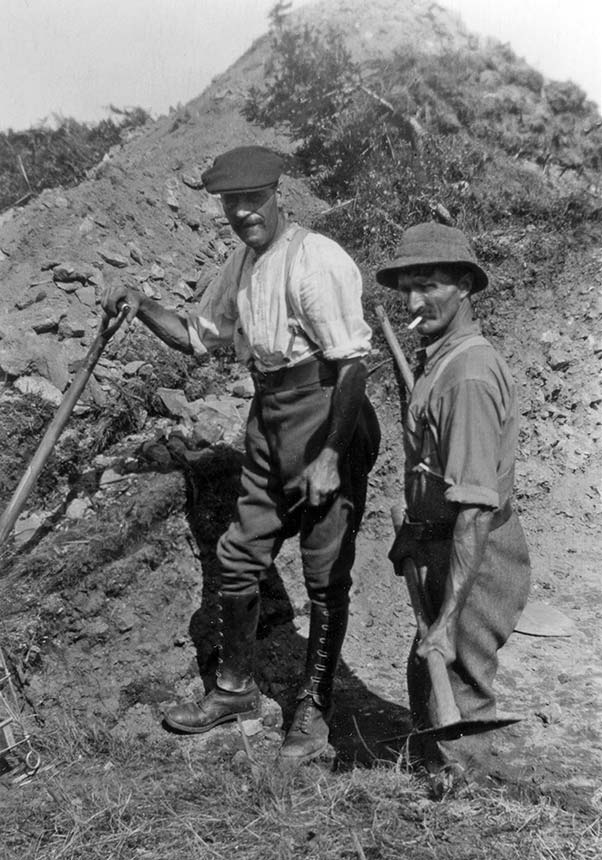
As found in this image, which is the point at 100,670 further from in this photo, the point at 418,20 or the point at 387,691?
the point at 418,20

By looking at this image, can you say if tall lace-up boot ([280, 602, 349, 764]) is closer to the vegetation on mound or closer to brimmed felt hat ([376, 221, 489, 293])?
brimmed felt hat ([376, 221, 489, 293])

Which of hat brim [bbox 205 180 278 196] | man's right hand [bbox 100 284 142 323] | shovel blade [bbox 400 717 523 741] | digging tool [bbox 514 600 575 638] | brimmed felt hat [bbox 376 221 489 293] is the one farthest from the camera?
digging tool [bbox 514 600 575 638]

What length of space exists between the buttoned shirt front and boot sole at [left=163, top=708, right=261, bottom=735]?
156 centimetres

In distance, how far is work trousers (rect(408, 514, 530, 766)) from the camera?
2.73m

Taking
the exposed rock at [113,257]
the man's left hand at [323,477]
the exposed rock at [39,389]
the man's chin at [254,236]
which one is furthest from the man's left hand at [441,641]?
the exposed rock at [113,257]

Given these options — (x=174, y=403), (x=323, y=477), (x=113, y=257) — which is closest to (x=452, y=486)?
(x=323, y=477)

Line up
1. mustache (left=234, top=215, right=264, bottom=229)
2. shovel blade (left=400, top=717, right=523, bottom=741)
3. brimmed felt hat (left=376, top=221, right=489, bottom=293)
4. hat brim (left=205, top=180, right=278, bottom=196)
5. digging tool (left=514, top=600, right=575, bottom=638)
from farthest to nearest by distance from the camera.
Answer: digging tool (left=514, top=600, right=575, bottom=638) → mustache (left=234, top=215, right=264, bottom=229) → hat brim (left=205, top=180, right=278, bottom=196) → brimmed felt hat (left=376, top=221, right=489, bottom=293) → shovel blade (left=400, top=717, right=523, bottom=741)

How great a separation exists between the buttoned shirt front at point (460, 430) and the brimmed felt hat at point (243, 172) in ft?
3.43

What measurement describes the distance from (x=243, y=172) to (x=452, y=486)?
1.60 metres

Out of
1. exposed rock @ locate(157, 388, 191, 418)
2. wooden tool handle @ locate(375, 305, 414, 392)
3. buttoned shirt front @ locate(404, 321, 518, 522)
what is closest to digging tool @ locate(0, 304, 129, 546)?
wooden tool handle @ locate(375, 305, 414, 392)

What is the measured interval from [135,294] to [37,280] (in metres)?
3.05

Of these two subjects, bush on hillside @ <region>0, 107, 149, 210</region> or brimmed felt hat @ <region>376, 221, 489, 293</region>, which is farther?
bush on hillside @ <region>0, 107, 149, 210</region>

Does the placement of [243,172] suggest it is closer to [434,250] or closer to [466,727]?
[434,250]

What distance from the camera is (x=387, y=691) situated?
4.32 metres
